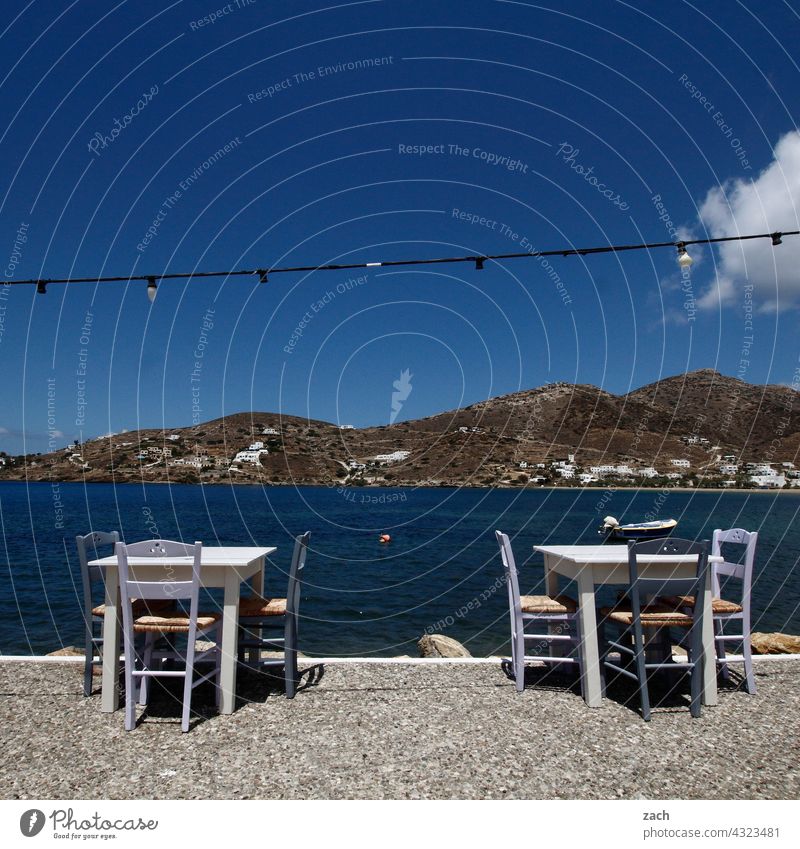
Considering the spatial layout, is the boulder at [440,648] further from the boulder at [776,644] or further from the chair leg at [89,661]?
the chair leg at [89,661]

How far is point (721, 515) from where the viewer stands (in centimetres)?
7319

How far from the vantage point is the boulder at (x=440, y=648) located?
664 centimetres

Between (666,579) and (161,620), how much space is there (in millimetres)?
3526

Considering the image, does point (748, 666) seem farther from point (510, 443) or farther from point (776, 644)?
point (510, 443)

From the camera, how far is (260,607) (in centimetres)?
455

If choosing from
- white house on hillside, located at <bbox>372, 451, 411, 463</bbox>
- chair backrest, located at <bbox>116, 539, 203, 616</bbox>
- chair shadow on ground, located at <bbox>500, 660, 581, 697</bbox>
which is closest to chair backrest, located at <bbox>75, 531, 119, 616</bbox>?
chair backrest, located at <bbox>116, 539, 203, 616</bbox>

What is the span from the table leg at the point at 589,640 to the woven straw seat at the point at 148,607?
3.26 m

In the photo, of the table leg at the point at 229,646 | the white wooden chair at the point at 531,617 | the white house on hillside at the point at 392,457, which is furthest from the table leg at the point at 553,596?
the white house on hillside at the point at 392,457

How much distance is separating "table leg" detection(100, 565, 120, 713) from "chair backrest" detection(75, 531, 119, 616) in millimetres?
147

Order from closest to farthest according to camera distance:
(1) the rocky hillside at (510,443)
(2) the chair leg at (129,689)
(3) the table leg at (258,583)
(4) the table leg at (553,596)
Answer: (2) the chair leg at (129,689)
(4) the table leg at (553,596)
(3) the table leg at (258,583)
(1) the rocky hillside at (510,443)

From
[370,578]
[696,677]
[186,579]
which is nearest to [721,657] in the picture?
[696,677]
